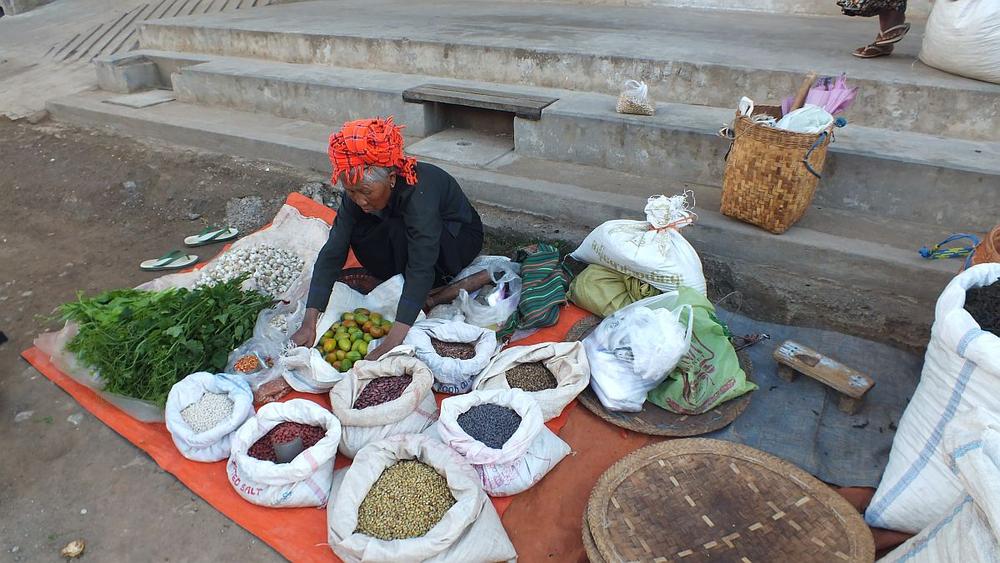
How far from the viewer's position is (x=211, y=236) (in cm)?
417

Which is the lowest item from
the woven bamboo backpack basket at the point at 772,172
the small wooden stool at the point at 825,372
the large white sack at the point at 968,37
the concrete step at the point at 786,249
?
the small wooden stool at the point at 825,372

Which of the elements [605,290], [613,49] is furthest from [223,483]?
[613,49]

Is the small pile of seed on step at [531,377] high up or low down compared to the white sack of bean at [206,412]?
up

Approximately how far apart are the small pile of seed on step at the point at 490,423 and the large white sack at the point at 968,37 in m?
3.40

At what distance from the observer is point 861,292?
9.98 ft

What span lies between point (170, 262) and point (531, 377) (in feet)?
8.43

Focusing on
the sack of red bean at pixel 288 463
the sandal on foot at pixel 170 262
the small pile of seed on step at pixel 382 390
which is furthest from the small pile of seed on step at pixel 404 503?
the sandal on foot at pixel 170 262

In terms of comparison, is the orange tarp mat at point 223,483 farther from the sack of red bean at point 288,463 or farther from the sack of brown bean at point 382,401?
the sack of brown bean at point 382,401

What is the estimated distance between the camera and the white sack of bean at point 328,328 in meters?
2.69

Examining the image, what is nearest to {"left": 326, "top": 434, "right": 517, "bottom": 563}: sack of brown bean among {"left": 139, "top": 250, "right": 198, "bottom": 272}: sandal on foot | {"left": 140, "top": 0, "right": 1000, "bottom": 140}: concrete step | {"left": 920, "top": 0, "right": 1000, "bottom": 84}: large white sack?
{"left": 139, "top": 250, "right": 198, "bottom": 272}: sandal on foot

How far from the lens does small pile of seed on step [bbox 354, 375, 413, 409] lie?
8.25 feet

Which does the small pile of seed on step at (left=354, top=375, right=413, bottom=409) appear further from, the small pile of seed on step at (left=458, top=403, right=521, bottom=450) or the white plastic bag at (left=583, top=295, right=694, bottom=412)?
the white plastic bag at (left=583, top=295, right=694, bottom=412)

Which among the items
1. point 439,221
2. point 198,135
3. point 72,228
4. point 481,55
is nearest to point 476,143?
point 481,55

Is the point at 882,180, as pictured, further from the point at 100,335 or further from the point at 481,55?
the point at 100,335
